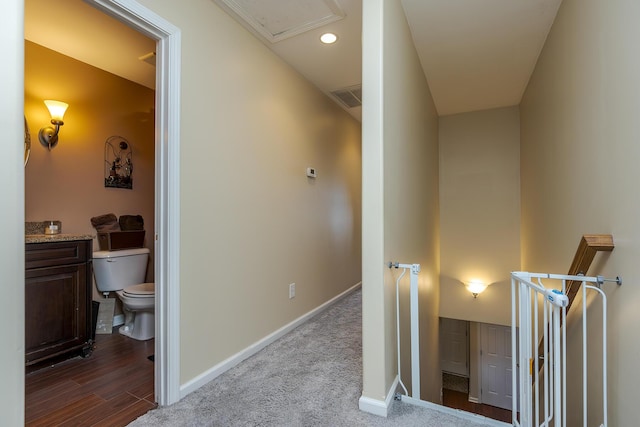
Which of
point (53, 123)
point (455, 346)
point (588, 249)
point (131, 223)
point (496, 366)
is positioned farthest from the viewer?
point (455, 346)

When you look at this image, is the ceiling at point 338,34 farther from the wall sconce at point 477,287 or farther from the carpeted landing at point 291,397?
the wall sconce at point 477,287

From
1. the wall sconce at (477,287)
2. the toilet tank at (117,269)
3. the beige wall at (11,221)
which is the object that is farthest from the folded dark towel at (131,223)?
the wall sconce at (477,287)

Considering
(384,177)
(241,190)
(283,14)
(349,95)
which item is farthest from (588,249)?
(349,95)

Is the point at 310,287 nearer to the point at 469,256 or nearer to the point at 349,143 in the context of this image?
the point at 349,143

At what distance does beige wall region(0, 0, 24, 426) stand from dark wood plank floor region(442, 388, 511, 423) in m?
5.29

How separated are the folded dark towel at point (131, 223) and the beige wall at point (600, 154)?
3.52 metres

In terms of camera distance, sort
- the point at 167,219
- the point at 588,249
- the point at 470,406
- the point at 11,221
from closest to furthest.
Answer: 1. the point at 11,221
2. the point at 588,249
3. the point at 167,219
4. the point at 470,406

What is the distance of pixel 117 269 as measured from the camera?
8.75 feet

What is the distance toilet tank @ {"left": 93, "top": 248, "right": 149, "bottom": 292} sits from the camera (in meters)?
2.61

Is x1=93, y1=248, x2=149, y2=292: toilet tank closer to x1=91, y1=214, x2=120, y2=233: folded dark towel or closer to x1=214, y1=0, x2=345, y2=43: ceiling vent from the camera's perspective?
x1=91, y1=214, x2=120, y2=233: folded dark towel

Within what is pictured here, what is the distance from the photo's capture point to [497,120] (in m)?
4.04

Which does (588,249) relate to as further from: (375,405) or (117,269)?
(117,269)

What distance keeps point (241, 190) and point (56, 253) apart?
1.28m

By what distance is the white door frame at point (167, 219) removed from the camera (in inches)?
64.3
